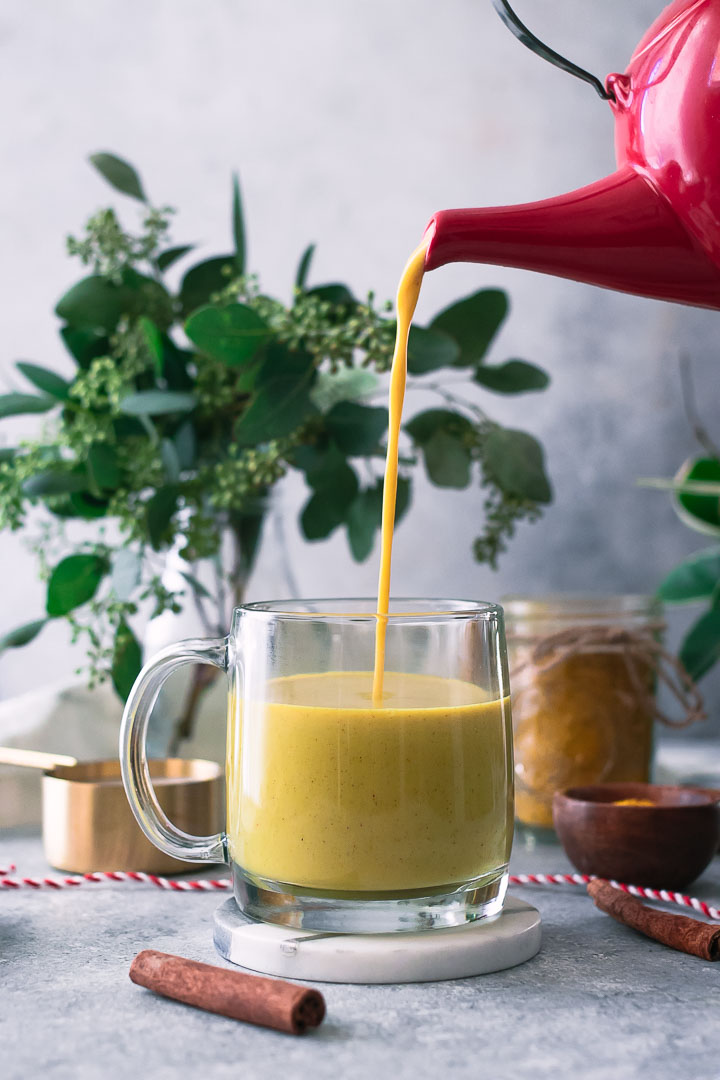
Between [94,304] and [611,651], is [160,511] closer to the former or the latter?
[94,304]

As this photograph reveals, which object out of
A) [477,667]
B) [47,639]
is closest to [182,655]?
[477,667]

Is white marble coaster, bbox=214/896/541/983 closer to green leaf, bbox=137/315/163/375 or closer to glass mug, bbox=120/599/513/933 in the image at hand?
glass mug, bbox=120/599/513/933

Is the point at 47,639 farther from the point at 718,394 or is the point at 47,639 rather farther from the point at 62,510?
the point at 718,394

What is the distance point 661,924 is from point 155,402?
2.17 feet

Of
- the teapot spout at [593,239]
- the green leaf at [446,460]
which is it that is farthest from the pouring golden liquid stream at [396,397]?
the green leaf at [446,460]

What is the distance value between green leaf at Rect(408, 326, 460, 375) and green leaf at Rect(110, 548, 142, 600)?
34cm

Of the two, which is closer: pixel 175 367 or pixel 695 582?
pixel 175 367

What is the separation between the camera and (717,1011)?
615 mm

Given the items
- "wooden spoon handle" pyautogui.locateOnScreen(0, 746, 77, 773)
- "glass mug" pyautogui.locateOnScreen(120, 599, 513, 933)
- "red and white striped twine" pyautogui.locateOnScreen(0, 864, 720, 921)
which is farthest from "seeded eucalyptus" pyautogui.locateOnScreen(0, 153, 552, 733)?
"glass mug" pyautogui.locateOnScreen(120, 599, 513, 933)

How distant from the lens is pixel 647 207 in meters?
0.73

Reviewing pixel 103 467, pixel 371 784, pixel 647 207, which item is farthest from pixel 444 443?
pixel 371 784

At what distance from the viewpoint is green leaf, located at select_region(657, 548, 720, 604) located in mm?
1384

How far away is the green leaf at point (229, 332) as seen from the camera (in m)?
1.03

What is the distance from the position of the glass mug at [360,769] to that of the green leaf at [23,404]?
51 centimetres
